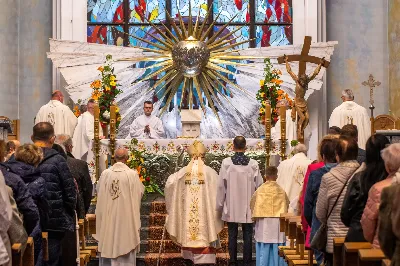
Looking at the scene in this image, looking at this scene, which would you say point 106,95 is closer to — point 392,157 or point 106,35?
point 106,35

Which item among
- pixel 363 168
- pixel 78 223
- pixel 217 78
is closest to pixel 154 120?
pixel 217 78

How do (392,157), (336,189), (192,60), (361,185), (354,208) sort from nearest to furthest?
1. (392,157)
2. (361,185)
3. (354,208)
4. (336,189)
5. (192,60)

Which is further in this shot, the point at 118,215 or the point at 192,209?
the point at 192,209

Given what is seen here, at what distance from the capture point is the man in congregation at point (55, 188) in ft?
30.7

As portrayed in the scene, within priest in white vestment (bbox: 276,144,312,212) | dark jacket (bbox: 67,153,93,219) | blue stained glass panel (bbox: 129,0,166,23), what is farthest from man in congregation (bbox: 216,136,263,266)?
blue stained glass panel (bbox: 129,0,166,23)

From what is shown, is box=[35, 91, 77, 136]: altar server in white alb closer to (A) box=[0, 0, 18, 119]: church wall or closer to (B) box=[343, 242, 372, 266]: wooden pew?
(A) box=[0, 0, 18, 119]: church wall

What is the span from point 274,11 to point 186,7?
183 cm

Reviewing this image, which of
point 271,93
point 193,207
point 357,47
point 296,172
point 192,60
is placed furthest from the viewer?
point 357,47

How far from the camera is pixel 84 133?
1714 centimetres

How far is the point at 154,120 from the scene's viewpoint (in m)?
17.8

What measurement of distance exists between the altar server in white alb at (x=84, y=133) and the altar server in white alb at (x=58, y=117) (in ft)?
0.37

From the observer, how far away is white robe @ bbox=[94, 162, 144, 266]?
12891 mm

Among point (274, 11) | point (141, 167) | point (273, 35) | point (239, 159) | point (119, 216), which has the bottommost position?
point (119, 216)

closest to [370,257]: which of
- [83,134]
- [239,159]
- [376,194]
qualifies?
[376,194]
